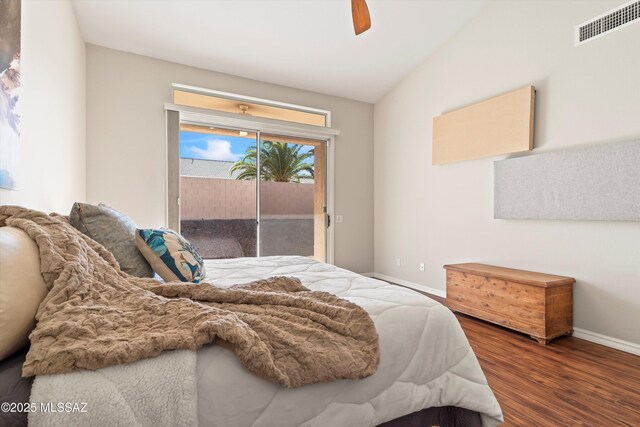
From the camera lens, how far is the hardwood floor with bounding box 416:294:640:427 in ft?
5.50

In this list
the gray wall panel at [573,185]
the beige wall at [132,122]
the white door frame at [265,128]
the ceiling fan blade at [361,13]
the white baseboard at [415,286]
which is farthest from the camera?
the white baseboard at [415,286]

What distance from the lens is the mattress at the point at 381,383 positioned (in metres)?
0.90

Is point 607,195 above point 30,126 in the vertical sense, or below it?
below

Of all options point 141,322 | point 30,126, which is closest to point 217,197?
point 30,126

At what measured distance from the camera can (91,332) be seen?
0.85 meters

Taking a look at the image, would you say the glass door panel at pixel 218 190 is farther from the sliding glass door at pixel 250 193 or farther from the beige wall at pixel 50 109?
the beige wall at pixel 50 109

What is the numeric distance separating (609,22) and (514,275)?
7.07 feet

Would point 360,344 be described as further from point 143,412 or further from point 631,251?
point 631,251

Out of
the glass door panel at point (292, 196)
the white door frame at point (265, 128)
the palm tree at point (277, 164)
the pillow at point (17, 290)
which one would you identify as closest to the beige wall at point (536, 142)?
the white door frame at point (265, 128)

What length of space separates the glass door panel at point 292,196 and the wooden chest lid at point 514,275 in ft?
6.70

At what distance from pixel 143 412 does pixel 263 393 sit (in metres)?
0.30

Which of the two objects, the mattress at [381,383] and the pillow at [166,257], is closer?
the mattress at [381,383]

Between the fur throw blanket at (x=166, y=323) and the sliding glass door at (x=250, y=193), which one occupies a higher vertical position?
the sliding glass door at (x=250, y=193)

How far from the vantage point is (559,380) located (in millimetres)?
2043
